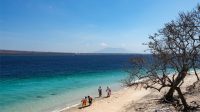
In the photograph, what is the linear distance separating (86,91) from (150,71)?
82.2ft

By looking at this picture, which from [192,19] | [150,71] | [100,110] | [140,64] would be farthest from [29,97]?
[192,19]

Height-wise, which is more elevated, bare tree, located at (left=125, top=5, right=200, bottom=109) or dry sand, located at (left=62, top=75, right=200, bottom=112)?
bare tree, located at (left=125, top=5, right=200, bottom=109)

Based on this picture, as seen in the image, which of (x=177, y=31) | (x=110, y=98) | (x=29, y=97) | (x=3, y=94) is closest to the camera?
(x=177, y=31)

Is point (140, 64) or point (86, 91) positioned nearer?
point (140, 64)

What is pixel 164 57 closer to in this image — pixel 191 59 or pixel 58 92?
pixel 191 59

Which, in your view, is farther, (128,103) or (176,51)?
(128,103)

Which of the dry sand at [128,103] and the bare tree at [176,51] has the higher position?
the bare tree at [176,51]

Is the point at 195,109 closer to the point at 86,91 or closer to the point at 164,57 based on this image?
the point at 164,57

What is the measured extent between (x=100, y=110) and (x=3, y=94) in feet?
64.1

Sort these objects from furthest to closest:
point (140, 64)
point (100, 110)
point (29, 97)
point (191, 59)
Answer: point (29, 97), point (100, 110), point (140, 64), point (191, 59)

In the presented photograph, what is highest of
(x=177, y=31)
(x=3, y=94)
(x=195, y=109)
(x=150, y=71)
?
(x=177, y=31)

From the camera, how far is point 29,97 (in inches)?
1499

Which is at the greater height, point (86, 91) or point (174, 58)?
point (174, 58)

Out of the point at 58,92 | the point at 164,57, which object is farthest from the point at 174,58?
the point at 58,92
